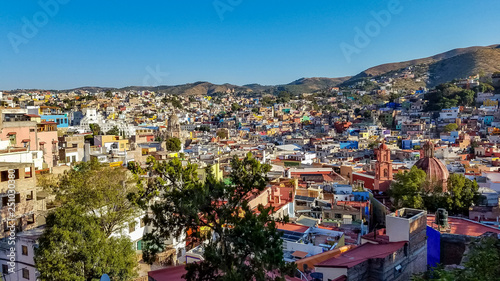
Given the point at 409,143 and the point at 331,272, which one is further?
the point at 409,143

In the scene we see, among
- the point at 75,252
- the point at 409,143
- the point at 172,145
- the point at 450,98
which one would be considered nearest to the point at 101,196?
the point at 75,252

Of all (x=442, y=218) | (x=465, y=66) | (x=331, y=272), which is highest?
(x=465, y=66)

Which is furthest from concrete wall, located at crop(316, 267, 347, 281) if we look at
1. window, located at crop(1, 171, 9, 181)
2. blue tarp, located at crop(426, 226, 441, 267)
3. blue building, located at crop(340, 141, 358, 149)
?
blue building, located at crop(340, 141, 358, 149)

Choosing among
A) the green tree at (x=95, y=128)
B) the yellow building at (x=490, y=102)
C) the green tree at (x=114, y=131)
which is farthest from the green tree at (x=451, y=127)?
the green tree at (x=95, y=128)

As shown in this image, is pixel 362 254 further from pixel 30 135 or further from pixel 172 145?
pixel 172 145

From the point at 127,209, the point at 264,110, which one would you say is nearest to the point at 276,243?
the point at 127,209
